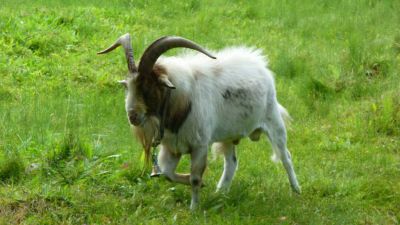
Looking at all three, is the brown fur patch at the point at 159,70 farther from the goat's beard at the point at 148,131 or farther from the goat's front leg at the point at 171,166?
the goat's front leg at the point at 171,166

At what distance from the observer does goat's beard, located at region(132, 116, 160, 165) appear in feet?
24.0

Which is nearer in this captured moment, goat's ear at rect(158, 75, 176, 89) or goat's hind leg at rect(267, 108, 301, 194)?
goat's ear at rect(158, 75, 176, 89)

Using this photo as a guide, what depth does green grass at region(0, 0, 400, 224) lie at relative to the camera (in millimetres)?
7676

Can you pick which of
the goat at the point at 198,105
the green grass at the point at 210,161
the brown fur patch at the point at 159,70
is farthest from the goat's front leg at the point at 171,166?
the brown fur patch at the point at 159,70

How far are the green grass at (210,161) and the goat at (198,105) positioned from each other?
0.42 meters

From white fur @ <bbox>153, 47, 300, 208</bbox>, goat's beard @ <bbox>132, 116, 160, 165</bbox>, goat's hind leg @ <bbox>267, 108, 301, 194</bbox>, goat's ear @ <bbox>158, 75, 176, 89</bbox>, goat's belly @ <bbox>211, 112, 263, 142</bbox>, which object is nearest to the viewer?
goat's ear @ <bbox>158, 75, 176, 89</bbox>

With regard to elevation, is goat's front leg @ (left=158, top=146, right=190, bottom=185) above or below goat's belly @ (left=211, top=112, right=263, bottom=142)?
→ below

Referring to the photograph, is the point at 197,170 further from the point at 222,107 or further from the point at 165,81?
the point at 165,81

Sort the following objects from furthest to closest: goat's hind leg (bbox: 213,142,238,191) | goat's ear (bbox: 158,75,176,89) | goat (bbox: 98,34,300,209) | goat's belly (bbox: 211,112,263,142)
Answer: goat's hind leg (bbox: 213,142,238,191) → goat's belly (bbox: 211,112,263,142) → goat (bbox: 98,34,300,209) → goat's ear (bbox: 158,75,176,89)

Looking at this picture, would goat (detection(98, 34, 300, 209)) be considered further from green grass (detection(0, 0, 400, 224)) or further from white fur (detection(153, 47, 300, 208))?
green grass (detection(0, 0, 400, 224))

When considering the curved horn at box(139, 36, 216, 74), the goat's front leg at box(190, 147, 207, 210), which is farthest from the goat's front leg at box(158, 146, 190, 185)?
the curved horn at box(139, 36, 216, 74)

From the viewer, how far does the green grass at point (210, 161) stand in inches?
302

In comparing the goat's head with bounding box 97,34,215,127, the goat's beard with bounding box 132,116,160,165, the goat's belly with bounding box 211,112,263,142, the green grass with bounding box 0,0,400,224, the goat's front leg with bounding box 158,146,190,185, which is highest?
the goat's head with bounding box 97,34,215,127

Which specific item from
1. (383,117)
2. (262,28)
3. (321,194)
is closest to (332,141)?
(383,117)
